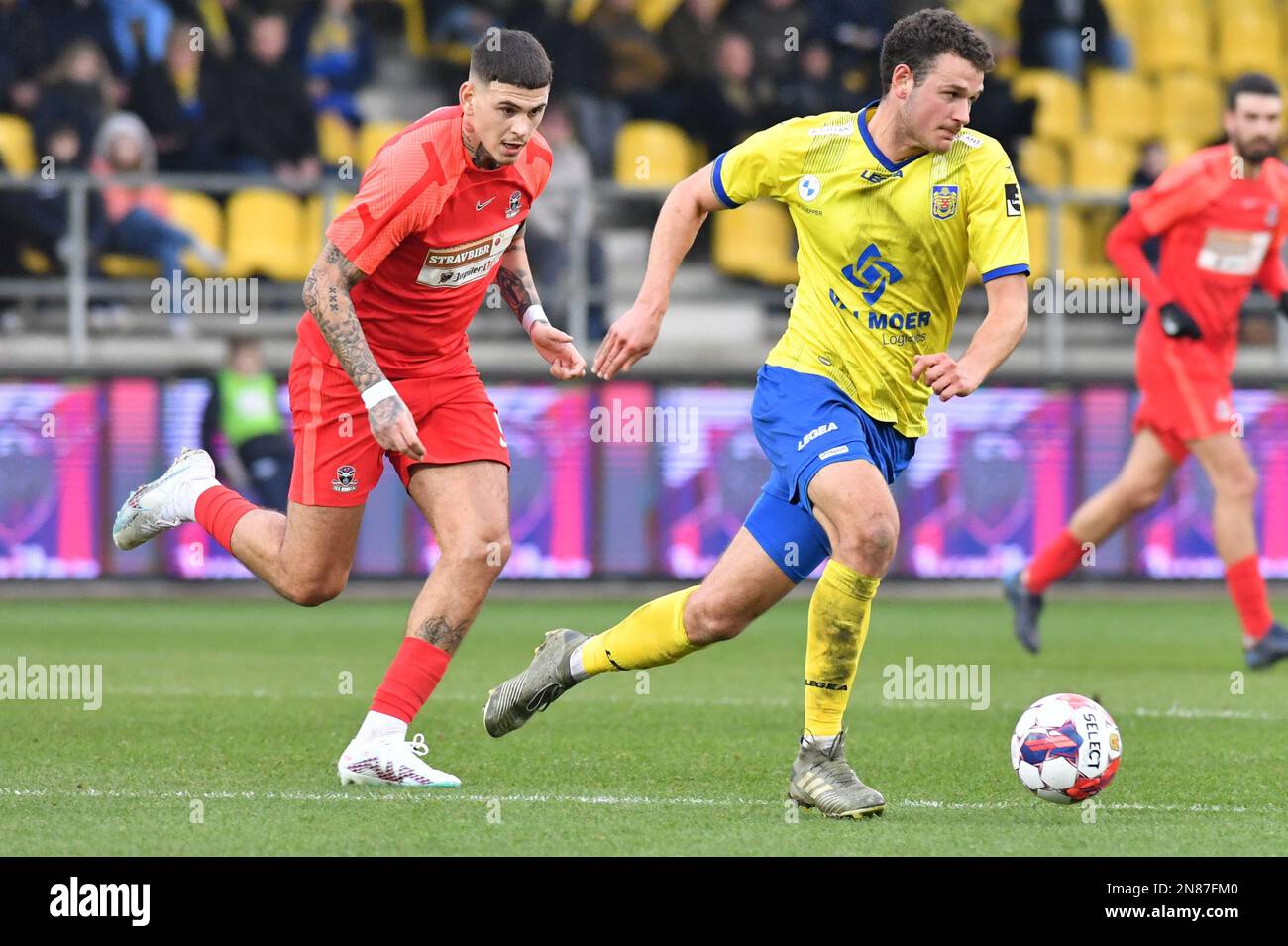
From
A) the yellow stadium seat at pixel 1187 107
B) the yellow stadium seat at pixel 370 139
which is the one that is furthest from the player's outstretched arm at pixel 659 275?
the yellow stadium seat at pixel 1187 107

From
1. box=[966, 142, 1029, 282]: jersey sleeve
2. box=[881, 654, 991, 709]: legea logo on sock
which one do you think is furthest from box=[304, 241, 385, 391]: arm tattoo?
box=[881, 654, 991, 709]: legea logo on sock

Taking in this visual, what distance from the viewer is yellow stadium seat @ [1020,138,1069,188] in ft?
57.0

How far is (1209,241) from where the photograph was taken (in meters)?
10.6

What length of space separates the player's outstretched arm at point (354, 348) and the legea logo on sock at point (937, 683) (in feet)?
11.6

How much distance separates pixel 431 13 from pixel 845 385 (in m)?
12.2

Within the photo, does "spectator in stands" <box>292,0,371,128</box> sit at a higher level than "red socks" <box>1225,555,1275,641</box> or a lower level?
higher

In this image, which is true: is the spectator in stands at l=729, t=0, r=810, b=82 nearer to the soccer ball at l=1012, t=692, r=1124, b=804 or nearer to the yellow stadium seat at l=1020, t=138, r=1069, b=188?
the yellow stadium seat at l=1020, t=138, r=1069, b=188

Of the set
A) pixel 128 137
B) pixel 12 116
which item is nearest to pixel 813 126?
pixel 128 137

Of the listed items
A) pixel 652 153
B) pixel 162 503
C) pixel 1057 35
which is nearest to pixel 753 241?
pixel 652 153

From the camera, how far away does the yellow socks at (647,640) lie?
6.40m

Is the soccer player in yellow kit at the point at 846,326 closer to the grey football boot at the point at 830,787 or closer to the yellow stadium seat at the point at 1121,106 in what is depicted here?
the grey football boot at the point at 830,787

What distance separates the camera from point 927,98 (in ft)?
20.0

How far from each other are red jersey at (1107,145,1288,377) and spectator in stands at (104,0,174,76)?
28.4ft
